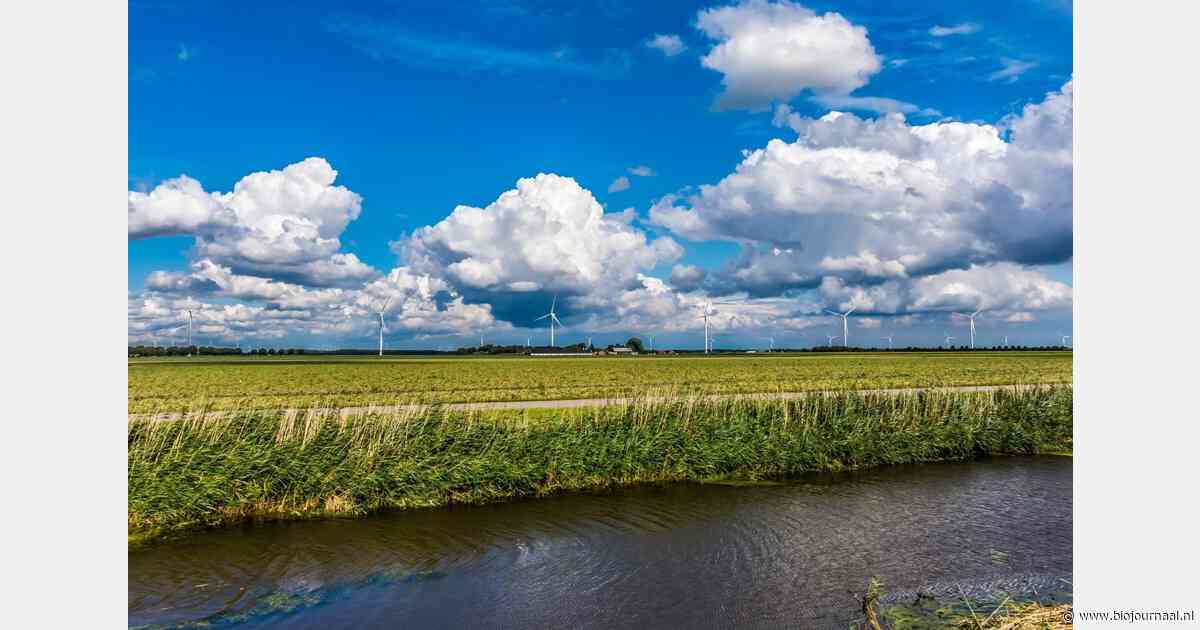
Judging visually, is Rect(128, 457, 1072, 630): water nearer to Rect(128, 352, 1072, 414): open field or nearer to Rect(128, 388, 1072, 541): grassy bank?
Rect(128, 388, 1072, 541): grassy bank

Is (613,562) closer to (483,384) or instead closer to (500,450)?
(500,450)

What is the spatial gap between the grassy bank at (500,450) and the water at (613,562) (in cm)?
120

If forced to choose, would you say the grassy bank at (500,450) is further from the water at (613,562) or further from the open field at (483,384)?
the open field at (483,384)

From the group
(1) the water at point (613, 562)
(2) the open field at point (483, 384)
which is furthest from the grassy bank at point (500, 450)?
(2) the open field at point (483, 384)

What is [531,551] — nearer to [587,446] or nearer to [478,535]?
[478,535]

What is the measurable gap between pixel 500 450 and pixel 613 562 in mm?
9150

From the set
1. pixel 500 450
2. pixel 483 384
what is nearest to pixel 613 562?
pixel 500 450

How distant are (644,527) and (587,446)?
21.4ft

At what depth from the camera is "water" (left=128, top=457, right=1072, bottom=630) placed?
47.4 ft

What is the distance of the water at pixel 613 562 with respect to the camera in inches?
569

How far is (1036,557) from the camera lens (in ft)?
57.8

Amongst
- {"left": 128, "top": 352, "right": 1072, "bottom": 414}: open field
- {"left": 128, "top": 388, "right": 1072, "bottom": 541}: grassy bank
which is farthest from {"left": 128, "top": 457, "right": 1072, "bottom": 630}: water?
{"left": 128, "top": 352, "right": 1072, "bottom": 414}: open field

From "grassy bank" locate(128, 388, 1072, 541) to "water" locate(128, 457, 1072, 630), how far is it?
1199 mm

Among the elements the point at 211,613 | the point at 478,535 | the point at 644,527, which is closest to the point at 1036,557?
the point at 644,527
